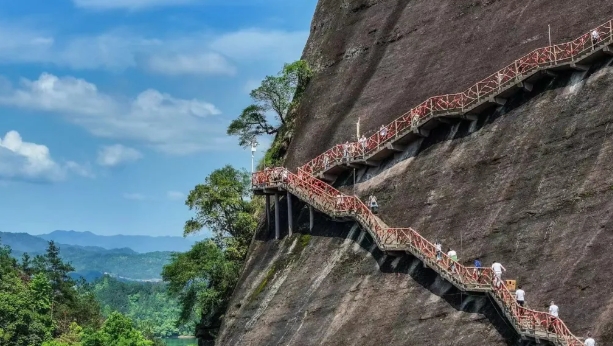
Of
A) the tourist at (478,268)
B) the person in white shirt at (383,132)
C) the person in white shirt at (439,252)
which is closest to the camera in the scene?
the tourist at (478,268)

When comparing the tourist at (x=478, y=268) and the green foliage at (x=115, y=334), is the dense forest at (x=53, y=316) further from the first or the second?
the tourist at (x=478, y=268)

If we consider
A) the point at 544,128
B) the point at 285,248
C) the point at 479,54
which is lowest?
the point at 285,248

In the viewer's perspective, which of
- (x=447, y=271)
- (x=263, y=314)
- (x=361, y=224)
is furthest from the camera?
(x=263, y=314)

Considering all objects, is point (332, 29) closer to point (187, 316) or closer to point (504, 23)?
point (504, 23)

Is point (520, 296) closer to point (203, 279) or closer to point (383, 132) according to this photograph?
point (383, 132)

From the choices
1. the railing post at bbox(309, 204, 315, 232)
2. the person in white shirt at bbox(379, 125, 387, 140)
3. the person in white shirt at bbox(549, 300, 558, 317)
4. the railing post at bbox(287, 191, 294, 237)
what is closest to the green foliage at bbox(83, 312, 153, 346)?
the railing post at bbox(287, 191, 294, 237)

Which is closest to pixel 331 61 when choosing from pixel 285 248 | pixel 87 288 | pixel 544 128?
pixel 285 248

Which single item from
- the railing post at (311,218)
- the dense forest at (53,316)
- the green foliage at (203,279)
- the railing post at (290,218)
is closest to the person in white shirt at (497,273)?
the railing post at (311,218)

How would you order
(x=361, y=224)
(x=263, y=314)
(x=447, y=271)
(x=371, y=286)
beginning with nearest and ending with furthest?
(x=447, y=271) → (x=371, y=286) → (x=361, y=224) → (x=263, y=314)
